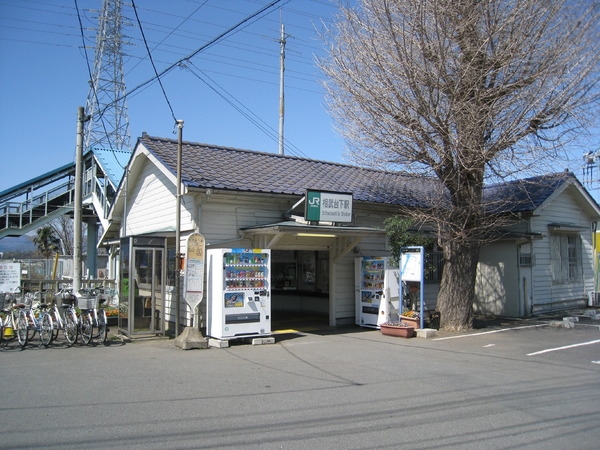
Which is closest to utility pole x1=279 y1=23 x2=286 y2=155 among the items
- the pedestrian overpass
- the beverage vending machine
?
the pedestrian overpass

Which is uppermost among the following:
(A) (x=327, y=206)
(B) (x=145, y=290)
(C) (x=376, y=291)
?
(A) (x=327, y=206)

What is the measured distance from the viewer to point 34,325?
35.3 feet

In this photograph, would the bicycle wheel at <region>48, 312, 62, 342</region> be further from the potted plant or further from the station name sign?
the potted plant

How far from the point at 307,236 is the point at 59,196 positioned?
17.1 meters

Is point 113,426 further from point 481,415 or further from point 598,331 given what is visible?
point 598,331

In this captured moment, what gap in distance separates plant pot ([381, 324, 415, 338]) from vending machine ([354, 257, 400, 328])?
1.70ft

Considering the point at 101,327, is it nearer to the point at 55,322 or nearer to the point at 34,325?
the point at 55,322

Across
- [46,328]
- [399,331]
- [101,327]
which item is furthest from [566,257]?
[46,328]

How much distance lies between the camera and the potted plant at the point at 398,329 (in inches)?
483

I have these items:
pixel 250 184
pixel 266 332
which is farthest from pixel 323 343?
pixel 250 184

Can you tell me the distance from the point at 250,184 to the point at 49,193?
16.3 m

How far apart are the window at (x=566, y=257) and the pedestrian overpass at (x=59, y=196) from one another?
18.0 meters

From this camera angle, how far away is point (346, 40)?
1280 cm

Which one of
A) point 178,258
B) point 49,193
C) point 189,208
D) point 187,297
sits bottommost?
point 187,297
